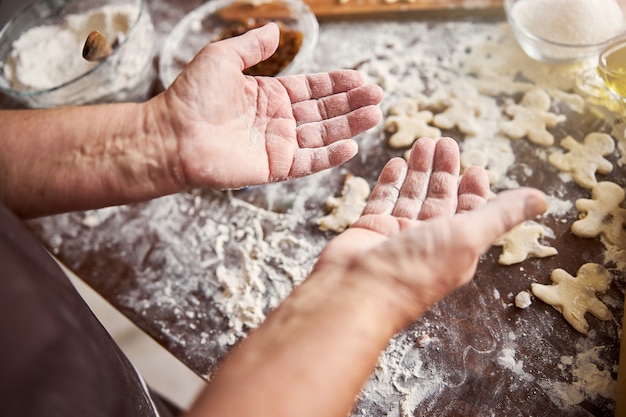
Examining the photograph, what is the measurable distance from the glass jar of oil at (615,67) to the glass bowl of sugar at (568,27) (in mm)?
40

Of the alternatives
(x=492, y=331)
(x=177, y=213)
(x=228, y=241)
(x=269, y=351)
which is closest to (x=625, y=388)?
(x=492, y=331)

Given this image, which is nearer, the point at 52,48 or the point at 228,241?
the point at 228,241

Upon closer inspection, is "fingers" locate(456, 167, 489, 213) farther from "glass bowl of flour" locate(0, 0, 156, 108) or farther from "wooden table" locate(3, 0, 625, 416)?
"glass bowl of flour" locate(0, 0, 156, 108)

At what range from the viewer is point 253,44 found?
1.06m

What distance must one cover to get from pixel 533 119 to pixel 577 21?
0.79 feet

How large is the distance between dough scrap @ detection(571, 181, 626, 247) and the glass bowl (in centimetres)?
71

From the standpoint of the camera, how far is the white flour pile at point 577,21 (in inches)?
50.0

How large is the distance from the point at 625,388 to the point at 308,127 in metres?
0.69

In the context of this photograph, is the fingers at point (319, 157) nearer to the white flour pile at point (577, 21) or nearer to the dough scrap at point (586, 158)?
the dough scrap at point (586, 158)

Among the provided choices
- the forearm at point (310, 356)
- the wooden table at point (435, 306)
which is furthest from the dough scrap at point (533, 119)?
the forearm at point (310, 356)

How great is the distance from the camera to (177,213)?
1.34m

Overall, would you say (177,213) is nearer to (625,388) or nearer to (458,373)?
(458,373)

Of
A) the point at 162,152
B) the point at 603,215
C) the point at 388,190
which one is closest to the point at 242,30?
the point at 162,152

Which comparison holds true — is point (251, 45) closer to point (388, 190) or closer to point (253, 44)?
point (253, 44)
